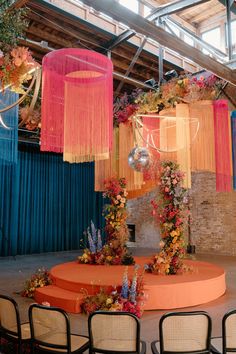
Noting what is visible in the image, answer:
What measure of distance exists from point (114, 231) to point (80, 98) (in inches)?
176

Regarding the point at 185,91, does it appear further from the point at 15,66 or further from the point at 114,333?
the point at 114,333

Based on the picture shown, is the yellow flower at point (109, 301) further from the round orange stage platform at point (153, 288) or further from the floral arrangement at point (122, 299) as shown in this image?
the round orange stage platform at point (153, 288)

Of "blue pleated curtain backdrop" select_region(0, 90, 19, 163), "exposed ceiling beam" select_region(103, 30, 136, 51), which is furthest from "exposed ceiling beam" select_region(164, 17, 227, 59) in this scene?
"blue pleated curtain backdrop" select_region(0, 90, 19, 163)

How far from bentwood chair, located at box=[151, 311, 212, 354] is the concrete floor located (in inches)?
57.5

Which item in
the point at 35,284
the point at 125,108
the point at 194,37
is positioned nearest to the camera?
the point at 35,284

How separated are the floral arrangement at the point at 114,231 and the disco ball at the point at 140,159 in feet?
4.18

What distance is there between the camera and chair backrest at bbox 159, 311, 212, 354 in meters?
2.53

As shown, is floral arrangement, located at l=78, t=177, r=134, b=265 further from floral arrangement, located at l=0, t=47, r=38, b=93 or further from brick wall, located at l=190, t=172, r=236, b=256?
brick wall, located at l=190, t=172, r=236, b=256

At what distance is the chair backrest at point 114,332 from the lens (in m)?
2.53

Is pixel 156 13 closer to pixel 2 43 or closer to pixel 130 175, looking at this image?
pixel 130 175

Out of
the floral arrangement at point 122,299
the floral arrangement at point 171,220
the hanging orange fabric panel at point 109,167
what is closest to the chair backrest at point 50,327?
the floral arrangement at point 122,299

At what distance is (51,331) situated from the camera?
108 inches

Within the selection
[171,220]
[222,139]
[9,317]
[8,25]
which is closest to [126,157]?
[171,220]

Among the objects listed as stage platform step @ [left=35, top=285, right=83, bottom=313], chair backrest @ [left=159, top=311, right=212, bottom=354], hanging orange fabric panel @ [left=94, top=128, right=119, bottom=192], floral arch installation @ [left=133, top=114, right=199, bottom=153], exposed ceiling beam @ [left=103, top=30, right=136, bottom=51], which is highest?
exposed ceiling beam @ [left=103, top=30, right=136, bottom=51]
